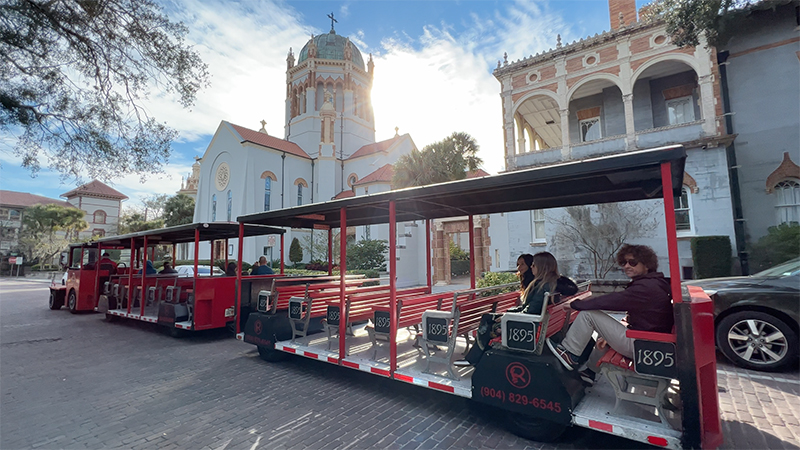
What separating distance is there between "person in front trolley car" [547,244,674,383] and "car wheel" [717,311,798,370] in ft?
10.5

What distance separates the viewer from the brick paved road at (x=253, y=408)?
11.4ft

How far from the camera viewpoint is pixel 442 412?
4121 millimetres

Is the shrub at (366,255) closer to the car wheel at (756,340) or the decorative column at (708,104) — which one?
the decorative column at (708,104)

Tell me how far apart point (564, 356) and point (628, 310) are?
2.41 ft

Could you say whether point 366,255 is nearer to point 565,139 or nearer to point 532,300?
point 565,139

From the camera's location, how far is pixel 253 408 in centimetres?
426

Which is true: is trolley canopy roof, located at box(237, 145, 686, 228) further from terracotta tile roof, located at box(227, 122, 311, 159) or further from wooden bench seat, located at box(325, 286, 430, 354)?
terracotta tile roof, located at box(227, 122, 311, 159)

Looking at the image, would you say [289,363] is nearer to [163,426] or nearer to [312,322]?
[312,322]

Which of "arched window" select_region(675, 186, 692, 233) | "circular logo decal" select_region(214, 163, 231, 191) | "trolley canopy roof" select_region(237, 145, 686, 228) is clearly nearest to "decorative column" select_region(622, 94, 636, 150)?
"arched window" select_region(675, 186, 692, 233)

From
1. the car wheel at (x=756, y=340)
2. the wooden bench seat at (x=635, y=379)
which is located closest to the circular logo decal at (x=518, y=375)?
the wooden bench seat at (x=635, y=379)

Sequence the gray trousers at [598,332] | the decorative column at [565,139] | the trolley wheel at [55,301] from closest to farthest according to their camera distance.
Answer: the gray trousers at [598,332] < the trolley wheel at [55,301] < the decorative column at [565,139]

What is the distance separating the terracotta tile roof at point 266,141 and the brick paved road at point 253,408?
89.0 feet

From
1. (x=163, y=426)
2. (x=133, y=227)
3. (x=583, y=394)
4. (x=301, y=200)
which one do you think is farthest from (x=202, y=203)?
(x=583, y=394)

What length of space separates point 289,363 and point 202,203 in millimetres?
33448
